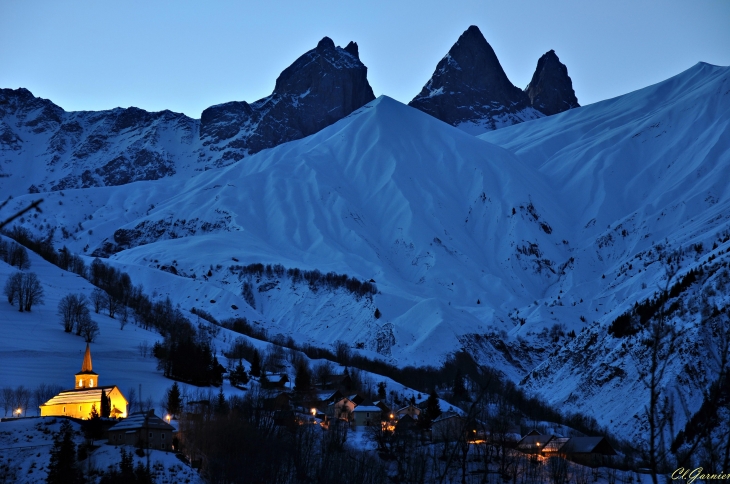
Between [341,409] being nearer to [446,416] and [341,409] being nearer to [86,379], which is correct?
[446,416]

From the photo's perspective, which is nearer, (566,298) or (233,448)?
(233,448)

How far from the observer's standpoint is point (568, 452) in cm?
7112

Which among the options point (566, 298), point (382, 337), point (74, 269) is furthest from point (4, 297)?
point (566, 298)

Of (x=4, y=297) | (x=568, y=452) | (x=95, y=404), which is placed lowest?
(x=568, y=452)

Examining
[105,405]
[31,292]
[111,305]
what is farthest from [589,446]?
[111,305]

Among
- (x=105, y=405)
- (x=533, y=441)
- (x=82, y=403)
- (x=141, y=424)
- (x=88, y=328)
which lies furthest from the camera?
(x=88, y=328)

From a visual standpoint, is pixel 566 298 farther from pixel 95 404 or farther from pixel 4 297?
pixel 95 404

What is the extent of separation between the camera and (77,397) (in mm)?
69938

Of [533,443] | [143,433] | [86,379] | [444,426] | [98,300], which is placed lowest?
[533,443]

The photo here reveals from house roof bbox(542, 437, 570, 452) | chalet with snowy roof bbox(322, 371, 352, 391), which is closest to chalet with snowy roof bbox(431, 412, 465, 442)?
house roof bbox(542, 437, 570, 452)

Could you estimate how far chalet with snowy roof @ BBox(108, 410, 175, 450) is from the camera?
60281 mm

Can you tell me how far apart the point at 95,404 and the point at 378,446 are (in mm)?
21050

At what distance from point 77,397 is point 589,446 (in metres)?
38.4

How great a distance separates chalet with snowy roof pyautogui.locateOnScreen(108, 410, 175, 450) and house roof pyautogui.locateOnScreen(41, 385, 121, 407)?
7.08 meters
